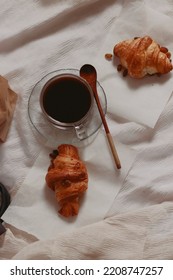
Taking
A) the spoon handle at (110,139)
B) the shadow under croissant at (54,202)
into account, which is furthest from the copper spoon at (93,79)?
the shadow under croissant at (54,202)

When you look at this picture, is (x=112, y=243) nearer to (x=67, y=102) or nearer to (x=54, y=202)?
(x=54, y=202)

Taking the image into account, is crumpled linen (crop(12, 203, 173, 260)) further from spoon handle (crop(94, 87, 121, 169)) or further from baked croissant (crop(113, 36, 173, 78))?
baked croissant (crop(113, 36, 173, 78))

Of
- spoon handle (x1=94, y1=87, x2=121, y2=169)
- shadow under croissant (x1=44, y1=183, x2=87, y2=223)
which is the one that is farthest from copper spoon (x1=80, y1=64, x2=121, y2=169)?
shadow under croissant (x1=44, y1=183, x2=87, y2=223)

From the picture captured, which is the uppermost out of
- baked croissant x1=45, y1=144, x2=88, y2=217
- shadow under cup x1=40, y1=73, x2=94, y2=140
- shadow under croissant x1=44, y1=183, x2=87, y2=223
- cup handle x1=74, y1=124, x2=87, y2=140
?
shadow under cup x1=40, y1=73, x2=94, y2=140

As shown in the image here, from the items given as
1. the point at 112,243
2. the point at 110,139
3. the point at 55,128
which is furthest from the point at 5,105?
the point at 112,243

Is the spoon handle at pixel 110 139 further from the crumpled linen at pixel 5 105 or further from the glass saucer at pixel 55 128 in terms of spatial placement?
the crumpled linen at pixel 5 105
